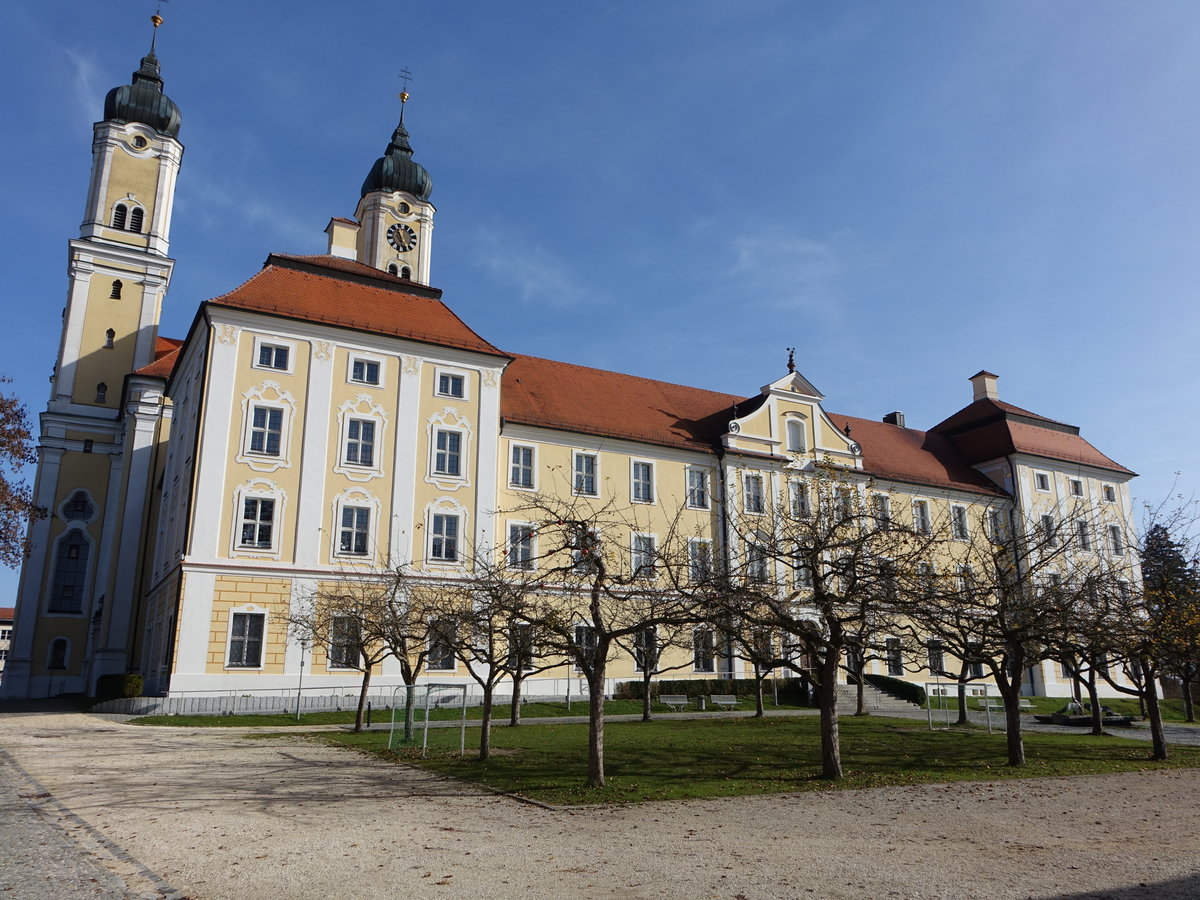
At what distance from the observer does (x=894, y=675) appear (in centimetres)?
Result: 4397

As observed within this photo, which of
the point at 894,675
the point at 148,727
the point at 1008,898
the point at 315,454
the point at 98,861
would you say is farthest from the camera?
the point at 894,675

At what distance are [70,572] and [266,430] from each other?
20654mm

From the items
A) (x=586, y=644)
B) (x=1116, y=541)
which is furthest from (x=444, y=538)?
(x=1116, y=541)

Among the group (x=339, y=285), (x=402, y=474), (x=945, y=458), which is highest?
(x=339, y=285)

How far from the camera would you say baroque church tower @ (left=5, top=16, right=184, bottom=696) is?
144 feet

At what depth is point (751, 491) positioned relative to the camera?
4303 cm

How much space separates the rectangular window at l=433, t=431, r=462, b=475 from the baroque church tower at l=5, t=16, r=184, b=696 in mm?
19607

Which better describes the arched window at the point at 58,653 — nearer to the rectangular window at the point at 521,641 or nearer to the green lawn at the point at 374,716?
the green lawn at the point at 374,716

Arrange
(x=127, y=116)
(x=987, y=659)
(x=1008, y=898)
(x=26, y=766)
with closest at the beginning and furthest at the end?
(x=1008, y=898)
(x=26, y=766)
(x=987, y=659)
(x=127, y=116)

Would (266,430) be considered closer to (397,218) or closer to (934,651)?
(934,651)

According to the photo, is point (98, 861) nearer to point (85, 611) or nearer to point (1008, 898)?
point (1008, 898)

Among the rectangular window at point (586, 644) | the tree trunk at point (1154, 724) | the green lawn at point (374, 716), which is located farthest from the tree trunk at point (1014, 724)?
the green lawn at point (374, 716)

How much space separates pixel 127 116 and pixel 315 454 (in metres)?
32.0

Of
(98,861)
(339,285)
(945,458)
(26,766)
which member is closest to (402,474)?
(339,285)
